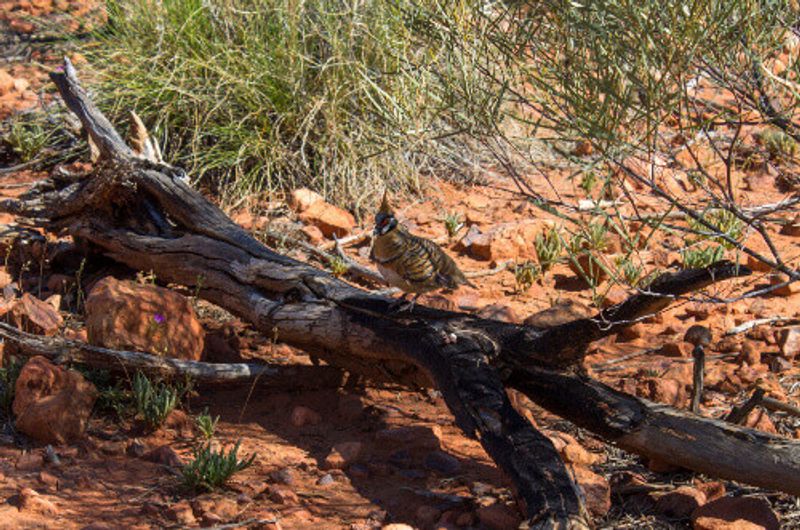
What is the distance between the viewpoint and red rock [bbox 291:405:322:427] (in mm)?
4480

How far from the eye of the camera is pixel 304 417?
14.8ft

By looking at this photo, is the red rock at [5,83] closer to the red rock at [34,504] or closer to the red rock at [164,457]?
the red rock at [164,457]

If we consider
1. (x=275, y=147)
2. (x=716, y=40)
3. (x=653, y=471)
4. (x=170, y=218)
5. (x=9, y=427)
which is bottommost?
(x=9, y=427)

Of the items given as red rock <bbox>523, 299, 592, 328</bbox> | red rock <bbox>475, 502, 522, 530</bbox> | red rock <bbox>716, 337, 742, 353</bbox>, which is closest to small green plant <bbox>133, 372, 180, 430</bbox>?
red rock <bbox>475, 502, 522, 530</bbox>

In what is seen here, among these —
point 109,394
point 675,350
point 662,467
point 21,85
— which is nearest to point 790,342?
point 675,350

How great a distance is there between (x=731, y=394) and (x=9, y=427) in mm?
3406

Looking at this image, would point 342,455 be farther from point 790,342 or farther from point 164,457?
point 790,342

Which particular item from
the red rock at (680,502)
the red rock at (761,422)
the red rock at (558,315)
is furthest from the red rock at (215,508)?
the red rock at (761,422)

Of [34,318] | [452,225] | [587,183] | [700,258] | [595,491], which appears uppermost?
[587,183]

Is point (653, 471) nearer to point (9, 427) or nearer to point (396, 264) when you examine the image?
point (396, 264)

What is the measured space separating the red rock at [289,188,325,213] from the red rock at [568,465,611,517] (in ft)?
12.1

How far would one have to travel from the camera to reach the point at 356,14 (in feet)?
23.1

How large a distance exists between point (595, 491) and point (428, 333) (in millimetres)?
936

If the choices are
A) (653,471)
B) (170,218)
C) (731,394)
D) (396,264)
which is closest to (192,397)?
(396,264)
